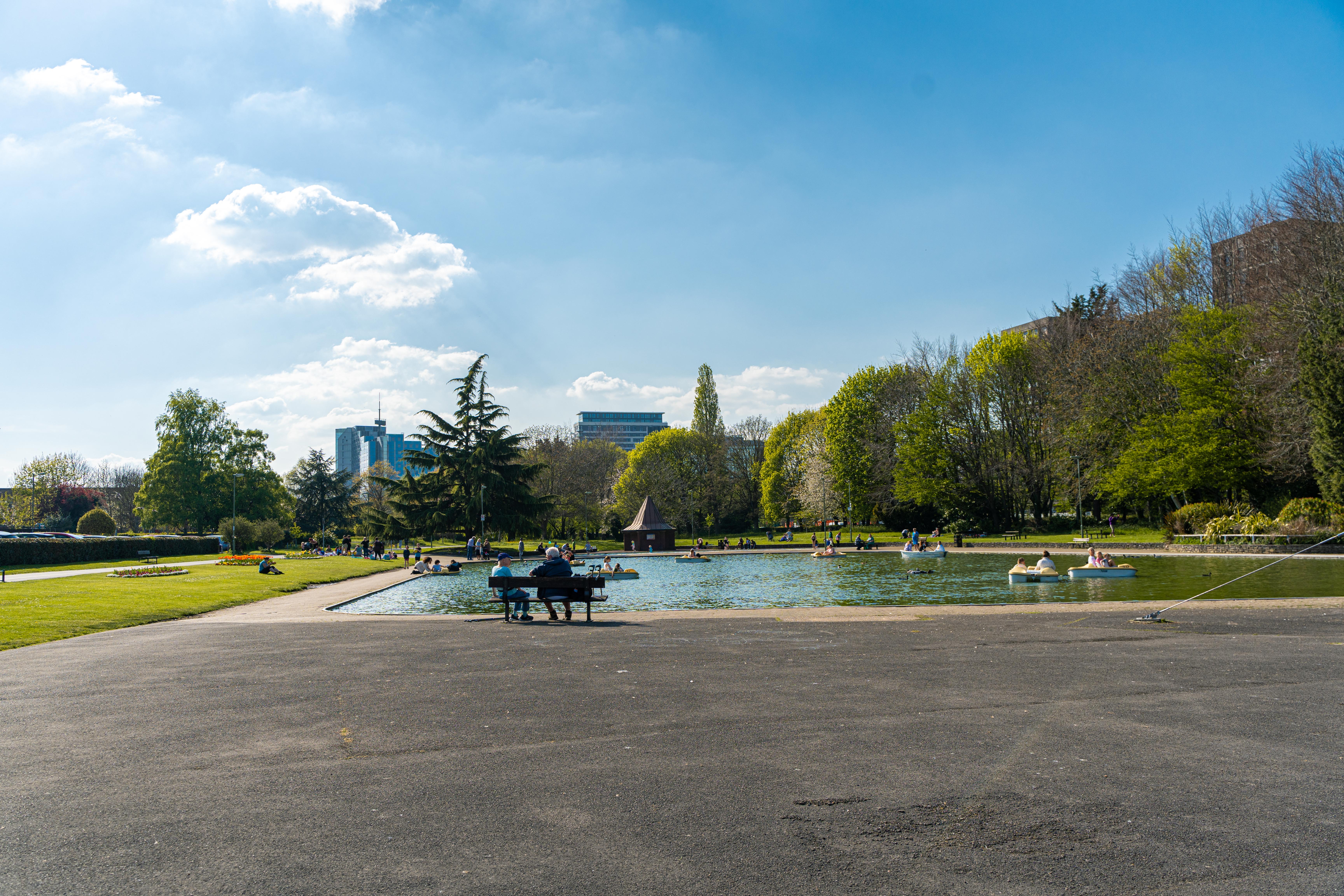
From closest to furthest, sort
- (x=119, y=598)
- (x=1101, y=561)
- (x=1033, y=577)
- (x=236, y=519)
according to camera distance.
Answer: (x=119, y=598) → (x=1033, y=577) → (x=1101, y=561) → (x=236, y=519)

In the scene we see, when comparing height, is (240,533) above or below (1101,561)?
above

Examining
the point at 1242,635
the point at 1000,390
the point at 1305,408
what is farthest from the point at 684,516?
the point at 1242,635

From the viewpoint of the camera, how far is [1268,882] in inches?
175

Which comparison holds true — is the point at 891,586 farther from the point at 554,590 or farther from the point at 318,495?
the point at 318,495

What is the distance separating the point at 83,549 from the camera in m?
43.9

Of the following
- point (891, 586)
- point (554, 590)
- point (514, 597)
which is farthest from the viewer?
point (891, 586)

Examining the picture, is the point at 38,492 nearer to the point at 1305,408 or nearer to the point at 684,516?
the point at 684,516

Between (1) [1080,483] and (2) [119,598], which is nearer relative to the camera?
(2) [119,598]

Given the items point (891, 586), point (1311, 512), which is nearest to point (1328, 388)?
point (1311, 512)

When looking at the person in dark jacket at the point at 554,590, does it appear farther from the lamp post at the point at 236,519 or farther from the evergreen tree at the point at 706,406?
the evergreen tree at the point at 706,406

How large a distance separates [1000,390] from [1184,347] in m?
16.3

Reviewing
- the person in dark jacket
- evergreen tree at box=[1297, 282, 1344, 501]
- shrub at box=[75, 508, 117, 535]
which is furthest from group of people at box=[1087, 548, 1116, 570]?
shrub at box=[75, 508, 117, 535]

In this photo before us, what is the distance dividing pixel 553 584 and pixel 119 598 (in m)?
12.5

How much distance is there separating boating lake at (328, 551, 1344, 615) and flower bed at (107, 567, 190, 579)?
9.02m
